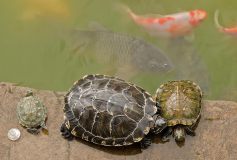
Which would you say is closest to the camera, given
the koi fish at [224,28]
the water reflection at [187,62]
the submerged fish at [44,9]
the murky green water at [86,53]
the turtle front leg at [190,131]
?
the turtle front leg at [190,131]

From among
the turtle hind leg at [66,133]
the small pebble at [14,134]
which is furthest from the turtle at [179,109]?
the small pebble at [14,134]

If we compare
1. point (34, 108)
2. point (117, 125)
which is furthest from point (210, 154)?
point (34, 108)

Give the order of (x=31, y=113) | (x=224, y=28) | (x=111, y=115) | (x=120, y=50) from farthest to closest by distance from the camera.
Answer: (x=224, y=28)
(x=120, y=50)
(x=31, y=113)
(x=111, y=115)

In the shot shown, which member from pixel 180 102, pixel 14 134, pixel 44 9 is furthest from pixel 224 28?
pixel 14 134

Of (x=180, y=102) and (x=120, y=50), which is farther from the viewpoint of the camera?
(x=120, y=50)

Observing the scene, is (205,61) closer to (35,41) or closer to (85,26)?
(85,26)

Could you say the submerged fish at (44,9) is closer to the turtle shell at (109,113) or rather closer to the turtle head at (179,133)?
the turtle shell at (109,113)

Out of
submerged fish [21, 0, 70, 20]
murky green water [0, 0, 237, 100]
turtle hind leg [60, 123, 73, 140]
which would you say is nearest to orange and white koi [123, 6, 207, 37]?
murky green water [0, 0, 237, 100]

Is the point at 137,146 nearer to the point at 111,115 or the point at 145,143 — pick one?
the point at 145,143
